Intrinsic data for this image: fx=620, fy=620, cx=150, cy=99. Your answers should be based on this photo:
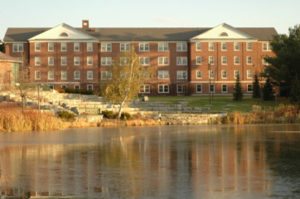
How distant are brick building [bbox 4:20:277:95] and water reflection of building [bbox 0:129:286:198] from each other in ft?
267

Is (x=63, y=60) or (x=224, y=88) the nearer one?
(x=63, y=60)

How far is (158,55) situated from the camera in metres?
116

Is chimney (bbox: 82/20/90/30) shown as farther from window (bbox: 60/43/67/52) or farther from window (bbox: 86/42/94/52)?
window (bbox: 60/43/67/52)

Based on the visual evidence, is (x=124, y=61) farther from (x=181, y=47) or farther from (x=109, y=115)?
(x=181, y=47)

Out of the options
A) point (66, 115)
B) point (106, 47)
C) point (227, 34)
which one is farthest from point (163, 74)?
point (66, 115)

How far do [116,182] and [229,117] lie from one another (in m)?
41.8

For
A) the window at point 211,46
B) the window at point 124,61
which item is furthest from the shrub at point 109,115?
the window at point 211,46

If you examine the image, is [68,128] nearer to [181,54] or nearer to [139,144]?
[139,144]

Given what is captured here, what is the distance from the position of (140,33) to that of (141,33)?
0.19 meters

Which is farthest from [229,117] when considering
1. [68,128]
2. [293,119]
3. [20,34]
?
[20,34]

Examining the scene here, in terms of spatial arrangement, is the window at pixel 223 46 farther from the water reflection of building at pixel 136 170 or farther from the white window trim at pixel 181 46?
the water reflection of building at pixel 136 170

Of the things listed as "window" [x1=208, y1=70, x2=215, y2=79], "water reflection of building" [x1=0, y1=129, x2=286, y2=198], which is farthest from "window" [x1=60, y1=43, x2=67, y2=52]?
"water reflection of building" [x1=0, y1=129, x2=286, y2=198]

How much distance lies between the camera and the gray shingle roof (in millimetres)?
114375

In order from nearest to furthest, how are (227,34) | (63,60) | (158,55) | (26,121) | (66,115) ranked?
(26,121) → (66,115) → (227,34) → (63,60) → (158,55)
